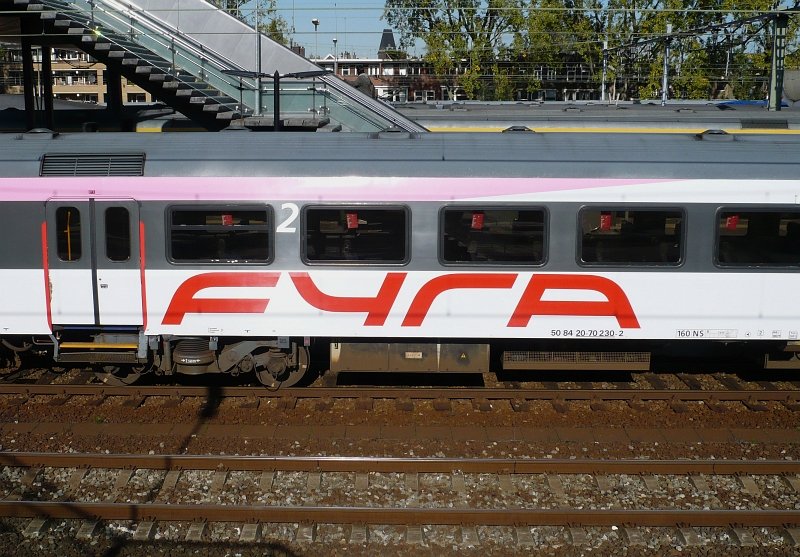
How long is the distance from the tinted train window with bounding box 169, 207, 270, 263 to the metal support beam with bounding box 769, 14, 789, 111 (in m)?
14.7

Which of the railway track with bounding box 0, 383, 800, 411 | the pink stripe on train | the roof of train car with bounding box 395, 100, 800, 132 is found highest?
the roof of train car with bounding box 395, 100, 800, 132

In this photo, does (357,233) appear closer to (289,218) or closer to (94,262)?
(289,218)

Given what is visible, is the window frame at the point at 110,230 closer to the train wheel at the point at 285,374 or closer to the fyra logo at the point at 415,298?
the fyra logo at the point at 415,298

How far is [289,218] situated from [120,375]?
3244 millimetres

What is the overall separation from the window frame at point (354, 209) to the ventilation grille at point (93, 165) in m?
1.98

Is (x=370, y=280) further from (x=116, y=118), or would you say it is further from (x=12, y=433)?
(x=116, y=118)

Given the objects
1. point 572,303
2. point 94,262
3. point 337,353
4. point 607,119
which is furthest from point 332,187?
point 607,119

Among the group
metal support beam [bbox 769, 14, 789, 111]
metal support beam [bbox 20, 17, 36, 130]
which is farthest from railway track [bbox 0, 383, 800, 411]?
metal support beam [bbox 769, 14, 789, 111]

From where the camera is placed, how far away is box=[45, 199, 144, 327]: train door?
927 cm

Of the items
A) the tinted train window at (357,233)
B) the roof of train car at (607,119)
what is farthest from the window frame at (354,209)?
the roof of train car at (607,119)

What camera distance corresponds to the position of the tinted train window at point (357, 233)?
9219mm

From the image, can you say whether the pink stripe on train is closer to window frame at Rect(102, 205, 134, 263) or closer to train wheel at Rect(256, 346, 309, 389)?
window frame at Rect(102, 205, 134, 263)

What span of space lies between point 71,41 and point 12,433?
11.3 meters

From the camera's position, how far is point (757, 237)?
30.4 ft
